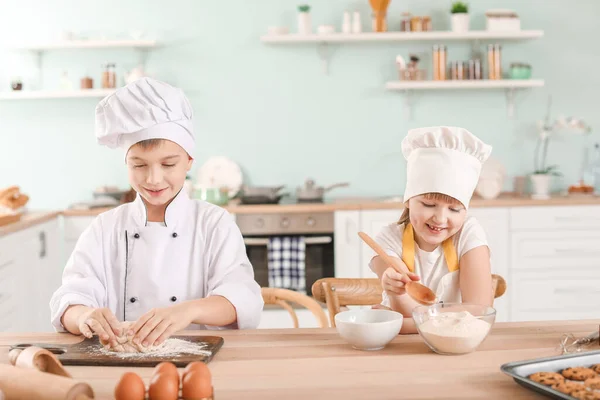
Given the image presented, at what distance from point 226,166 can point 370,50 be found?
1.15 metres

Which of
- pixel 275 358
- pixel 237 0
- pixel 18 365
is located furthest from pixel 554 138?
pixel 18 365

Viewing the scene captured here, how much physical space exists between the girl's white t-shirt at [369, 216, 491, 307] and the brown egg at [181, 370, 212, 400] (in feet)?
3.04

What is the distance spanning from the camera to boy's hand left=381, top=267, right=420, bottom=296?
1.55m

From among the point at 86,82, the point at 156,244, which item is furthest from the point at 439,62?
the point at 156,244

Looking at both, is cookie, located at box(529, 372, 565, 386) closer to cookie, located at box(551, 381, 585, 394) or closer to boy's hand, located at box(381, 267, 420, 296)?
cookie, located at box(551, 381, 585, 394)

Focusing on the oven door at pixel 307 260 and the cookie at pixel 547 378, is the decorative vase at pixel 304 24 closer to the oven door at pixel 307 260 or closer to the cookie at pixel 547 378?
the oven door at pixel 307 260

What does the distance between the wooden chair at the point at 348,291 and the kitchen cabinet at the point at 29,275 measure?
6.43 feet

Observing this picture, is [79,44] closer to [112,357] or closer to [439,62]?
[439,62]

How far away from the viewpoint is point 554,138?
14.8ft

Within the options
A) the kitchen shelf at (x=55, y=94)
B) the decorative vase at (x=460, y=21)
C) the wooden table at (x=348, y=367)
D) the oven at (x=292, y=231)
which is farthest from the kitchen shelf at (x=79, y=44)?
the wooden table at (x=348, y=367)

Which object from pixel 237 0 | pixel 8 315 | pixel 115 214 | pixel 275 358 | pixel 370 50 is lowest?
pixel 8 315

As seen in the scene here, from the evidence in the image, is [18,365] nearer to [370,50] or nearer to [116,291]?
[116,291]

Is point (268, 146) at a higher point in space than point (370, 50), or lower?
lower

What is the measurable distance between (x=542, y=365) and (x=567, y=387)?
108 mm
